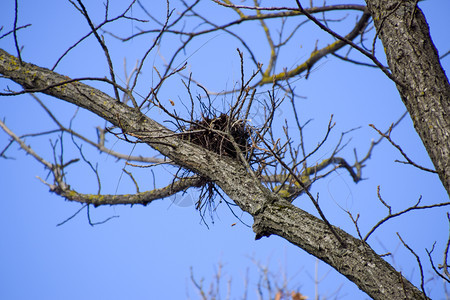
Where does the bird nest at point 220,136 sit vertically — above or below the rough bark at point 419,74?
above

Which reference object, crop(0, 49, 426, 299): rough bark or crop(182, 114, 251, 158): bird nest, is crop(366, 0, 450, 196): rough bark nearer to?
crop(0, 49, 426, 299): rough bark

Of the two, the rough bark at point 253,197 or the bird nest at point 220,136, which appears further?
the bird nest at point 220,136

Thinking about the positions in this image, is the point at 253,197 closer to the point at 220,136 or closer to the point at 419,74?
the point at 220,136

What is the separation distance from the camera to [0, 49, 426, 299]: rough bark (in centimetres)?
179

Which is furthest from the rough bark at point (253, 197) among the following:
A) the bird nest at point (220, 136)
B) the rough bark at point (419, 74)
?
the rough bark at point (419, 74)

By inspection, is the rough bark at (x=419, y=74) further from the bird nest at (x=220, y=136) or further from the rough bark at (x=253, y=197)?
the bird nest at (x=220, y=136)

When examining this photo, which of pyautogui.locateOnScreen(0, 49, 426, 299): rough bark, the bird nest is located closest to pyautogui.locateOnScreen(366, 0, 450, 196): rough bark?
pyautogui.locateOnScreen(0, 49, 426, 299): rough bark

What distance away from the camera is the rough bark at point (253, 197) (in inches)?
70.6

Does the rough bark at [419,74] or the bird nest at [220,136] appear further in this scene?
the bird nest at [220,136]

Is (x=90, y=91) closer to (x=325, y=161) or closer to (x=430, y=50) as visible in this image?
(x=430, y=50)

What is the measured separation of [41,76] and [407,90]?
79.5 inches

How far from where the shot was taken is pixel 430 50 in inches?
79.3

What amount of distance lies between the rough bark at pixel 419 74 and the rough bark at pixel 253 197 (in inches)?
16.6

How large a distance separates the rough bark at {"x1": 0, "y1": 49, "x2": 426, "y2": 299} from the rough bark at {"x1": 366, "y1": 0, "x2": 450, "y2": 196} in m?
0.42
